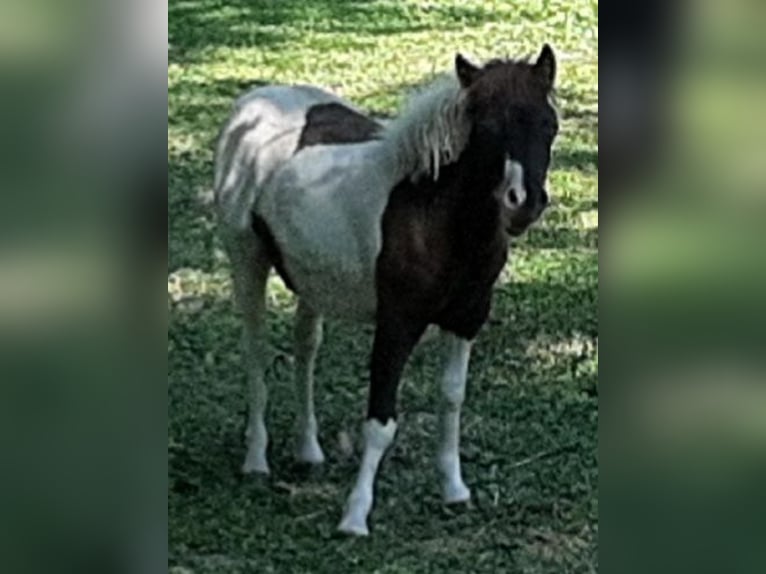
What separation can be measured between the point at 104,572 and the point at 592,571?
8.48 feet

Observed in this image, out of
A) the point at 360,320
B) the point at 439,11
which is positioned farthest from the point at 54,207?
the point at 439,11

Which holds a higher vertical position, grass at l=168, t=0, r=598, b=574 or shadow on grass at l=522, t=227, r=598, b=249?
shadow on grass at l=522, t=227, r=598, b=249

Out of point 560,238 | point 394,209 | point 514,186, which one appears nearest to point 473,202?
point 394,209

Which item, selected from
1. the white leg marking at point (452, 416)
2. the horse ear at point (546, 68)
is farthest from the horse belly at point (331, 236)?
the horse ear at point (546, 68)

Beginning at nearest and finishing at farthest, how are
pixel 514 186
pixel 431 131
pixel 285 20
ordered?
pixel 514 186
pixel 431 131
pixel 285 20

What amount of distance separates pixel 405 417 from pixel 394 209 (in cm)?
111

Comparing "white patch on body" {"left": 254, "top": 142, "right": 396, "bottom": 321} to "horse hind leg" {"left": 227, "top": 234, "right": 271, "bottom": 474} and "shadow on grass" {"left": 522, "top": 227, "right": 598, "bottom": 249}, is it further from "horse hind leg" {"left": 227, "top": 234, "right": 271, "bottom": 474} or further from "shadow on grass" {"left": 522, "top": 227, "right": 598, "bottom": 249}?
"shadow on grass" {"left": 522, "top": 227, "right": 598, "bottom": 249}

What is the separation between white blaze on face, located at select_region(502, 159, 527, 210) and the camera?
320 centimetres

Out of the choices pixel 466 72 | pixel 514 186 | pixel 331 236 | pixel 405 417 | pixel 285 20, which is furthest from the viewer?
pixel 285 20

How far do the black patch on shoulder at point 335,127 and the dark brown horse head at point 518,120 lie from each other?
499mm

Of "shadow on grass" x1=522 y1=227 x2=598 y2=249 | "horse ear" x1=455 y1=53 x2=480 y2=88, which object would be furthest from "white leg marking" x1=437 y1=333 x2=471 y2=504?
"shadow on grass" x1=522 y1=227 x2=598 y2=249

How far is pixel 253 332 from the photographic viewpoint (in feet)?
13.2

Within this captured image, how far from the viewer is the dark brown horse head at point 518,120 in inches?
126

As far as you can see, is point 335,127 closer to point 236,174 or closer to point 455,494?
point 236,174
